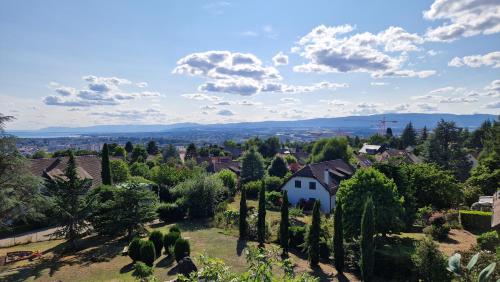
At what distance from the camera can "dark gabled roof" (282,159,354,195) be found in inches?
1558

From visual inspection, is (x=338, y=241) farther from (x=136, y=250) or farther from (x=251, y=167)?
(x=251, y=167)

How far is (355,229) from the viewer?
22234 millimetres

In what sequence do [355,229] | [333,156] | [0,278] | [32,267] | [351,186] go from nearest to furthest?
[0,278] < [32,267] < [355,229] < [351,186] < [333,156]

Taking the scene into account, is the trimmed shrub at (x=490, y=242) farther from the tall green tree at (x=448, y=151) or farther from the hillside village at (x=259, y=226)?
the tall green tree at (x=448, y=151)

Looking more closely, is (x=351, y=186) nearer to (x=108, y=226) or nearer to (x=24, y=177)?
(x=108, y=226)

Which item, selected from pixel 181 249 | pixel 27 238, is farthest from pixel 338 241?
pixel 27 238

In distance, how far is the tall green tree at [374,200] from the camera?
72.9 ft

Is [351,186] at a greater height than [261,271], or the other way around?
[261,271]

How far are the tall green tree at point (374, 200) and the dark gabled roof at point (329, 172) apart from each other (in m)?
15.3

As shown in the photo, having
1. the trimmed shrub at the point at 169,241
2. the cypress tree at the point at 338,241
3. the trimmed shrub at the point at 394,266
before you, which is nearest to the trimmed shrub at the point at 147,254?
the trimmed shrub at the point at 169,241

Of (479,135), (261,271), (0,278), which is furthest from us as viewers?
(479,135)

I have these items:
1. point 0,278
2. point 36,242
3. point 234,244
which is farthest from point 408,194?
point 36,242

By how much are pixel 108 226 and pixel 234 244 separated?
391 inches

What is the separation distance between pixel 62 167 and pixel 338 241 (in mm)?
35038
